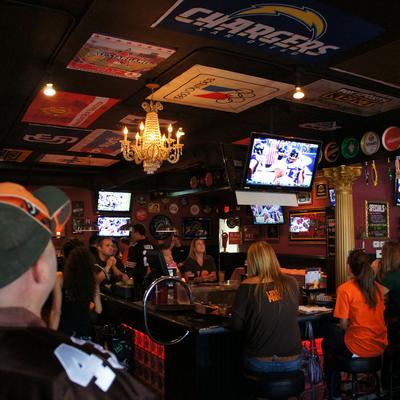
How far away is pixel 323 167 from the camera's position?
21.9 ft

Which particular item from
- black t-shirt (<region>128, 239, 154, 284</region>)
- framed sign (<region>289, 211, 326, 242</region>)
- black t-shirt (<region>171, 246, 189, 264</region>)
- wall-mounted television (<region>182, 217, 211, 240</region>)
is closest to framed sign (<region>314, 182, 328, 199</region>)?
framed sign (<region>289, 211, 326, 242</region>)

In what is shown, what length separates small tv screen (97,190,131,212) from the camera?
1138 centimetres

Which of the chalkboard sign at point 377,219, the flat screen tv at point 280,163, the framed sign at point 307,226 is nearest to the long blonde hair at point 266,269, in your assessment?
the flat screen tv at point 280,163

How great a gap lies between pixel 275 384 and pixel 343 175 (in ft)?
13.8

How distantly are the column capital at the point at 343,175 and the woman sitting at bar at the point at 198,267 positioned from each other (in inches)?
86.2

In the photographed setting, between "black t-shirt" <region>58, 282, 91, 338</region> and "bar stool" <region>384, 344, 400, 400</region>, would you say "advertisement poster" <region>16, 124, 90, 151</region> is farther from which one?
"bar stool" <region>384, 344, 400, 400</region>

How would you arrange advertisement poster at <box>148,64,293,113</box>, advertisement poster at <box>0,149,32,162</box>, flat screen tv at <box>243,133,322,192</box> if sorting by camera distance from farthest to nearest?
advertisement poster at <box>0,149,32,162</box> → flat screen tv at <box>243,133,322,192</box> → advertisement poster at <box>148,64,293,113</box>

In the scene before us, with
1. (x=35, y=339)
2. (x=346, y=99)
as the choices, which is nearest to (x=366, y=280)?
(x=346, y=99)

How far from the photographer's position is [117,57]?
382 centimetres

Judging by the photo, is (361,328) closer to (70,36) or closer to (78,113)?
(70,36)

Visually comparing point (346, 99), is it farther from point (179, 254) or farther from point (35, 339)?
point (179, 254)

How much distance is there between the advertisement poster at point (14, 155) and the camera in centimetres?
795

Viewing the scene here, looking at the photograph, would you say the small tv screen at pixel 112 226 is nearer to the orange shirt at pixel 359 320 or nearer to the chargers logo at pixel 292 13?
the orange shirt at pixel 359 320

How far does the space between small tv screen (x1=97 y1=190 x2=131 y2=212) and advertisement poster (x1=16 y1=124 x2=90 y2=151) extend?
3644 mm
